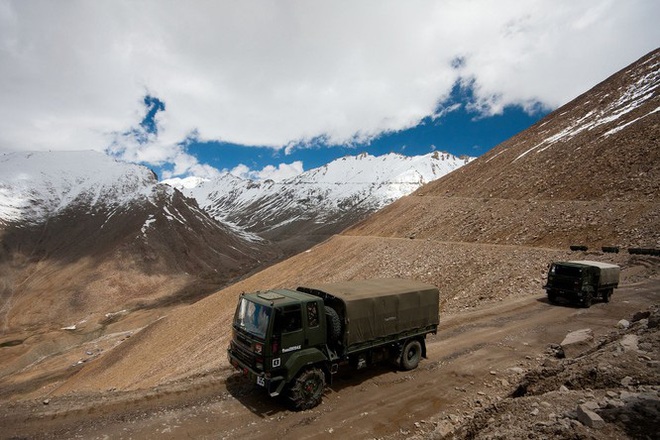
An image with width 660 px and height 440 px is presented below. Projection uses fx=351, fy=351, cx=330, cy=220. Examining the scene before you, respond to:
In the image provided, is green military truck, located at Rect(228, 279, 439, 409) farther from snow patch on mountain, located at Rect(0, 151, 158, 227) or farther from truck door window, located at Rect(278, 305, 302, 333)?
snow patch on mountain, located at Rect(0, 151, 158, 227)

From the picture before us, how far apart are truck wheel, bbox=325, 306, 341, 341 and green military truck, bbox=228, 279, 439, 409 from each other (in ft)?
0.09

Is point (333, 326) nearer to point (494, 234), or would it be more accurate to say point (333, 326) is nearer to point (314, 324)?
point (314, 324)

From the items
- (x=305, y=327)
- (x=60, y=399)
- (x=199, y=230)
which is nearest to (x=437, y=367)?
(x=305, y=327)

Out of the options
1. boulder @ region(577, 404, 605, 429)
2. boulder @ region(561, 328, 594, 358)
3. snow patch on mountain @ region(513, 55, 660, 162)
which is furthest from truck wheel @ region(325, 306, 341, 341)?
snow patch on mountain @ region(513, 55, 660, 162)

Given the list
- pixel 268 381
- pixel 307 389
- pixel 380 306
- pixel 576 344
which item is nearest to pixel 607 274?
pixel 576 344

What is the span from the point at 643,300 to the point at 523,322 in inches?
355

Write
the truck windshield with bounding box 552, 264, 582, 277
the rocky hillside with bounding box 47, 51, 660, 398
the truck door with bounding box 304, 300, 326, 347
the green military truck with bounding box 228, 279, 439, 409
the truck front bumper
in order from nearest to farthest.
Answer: the truck front bumper, the green military truck with bounding box 228, 279, 439, 409, the truck door with bounding box 304, 300, 326, 347, the truck windshield with bounding box 552, 264, 582, 277, the rocky hillside with bounding box 47, 51, 660, 398

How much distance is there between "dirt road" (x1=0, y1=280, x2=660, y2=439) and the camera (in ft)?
29.6

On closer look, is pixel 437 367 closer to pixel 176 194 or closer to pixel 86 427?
pixel 86 427

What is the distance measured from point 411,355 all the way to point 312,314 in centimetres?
468

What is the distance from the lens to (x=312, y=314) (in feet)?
33.5

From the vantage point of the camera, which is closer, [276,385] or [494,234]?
[276,385]

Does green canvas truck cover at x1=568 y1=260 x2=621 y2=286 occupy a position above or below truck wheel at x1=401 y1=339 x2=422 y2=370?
above

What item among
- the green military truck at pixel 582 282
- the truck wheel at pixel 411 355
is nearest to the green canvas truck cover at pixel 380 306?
the truck wheel at pixel 411 355
